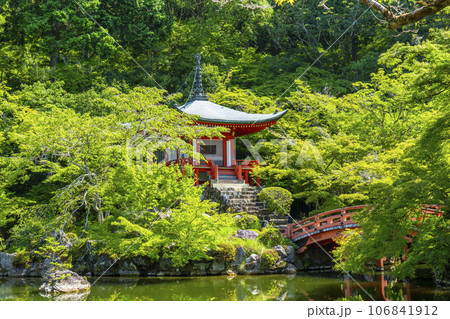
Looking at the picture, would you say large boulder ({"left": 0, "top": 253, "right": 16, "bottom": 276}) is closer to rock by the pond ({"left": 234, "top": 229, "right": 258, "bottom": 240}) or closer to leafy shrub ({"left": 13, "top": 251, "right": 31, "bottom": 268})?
leafy shrub ({"left": 13, "top": 251, "right": 31, "bottom": 268})

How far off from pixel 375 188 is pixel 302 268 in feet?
19.0

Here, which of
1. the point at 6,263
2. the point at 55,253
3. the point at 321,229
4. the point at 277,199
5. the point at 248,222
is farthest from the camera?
the point at 277,199

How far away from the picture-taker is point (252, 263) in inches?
506

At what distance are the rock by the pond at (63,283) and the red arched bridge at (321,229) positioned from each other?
6.08 m

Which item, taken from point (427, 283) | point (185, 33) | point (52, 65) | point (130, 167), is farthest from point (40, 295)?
point (185, 33)

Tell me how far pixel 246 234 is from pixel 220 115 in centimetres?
554

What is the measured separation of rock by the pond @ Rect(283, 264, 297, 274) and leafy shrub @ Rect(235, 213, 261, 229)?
5.21ft

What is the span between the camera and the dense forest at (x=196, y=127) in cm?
799

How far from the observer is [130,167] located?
12.4 m

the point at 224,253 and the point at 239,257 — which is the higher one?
the point at 224,253

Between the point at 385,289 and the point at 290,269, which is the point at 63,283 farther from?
the point at 385,289

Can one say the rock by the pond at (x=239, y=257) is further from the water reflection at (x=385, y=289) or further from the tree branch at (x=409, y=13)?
the tree branch at (x=409, y=13)

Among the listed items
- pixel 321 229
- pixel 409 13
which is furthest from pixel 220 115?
pixel 409 13

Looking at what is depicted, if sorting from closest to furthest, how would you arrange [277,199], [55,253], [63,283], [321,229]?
[63,283], [55,253], [321,229], [277,199]
